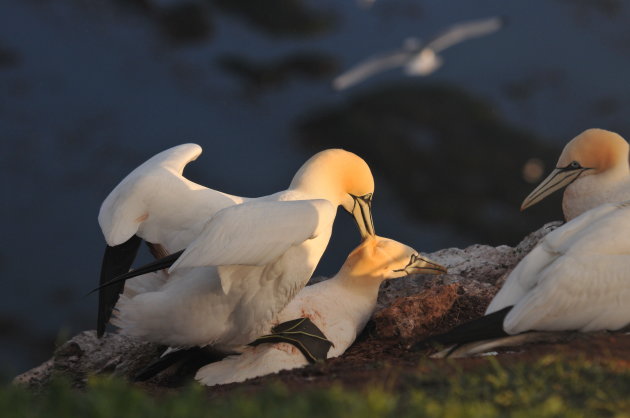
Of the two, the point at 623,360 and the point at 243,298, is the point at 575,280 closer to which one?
the point at 623,360

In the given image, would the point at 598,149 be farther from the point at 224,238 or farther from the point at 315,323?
the point at 224,238

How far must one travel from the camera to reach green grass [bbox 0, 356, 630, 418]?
324 cm

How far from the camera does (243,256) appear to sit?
5145mm

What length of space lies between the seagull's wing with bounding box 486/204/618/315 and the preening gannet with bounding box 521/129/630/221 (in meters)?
1.33

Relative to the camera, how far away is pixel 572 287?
16.7 feet

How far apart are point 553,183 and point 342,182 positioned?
1530 mm

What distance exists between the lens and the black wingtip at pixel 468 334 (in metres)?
4.90

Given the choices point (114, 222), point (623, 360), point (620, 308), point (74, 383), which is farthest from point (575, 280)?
point (74, 383)

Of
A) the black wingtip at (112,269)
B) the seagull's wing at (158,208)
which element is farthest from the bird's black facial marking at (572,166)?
the black wingtip at (112,269)

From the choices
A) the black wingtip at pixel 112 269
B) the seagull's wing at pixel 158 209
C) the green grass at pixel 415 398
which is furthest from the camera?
the black wingtip at pixel 112 269

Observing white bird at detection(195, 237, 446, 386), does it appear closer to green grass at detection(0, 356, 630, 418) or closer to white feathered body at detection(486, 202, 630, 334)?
white feathered body at detection(486, 202, 630, 334)

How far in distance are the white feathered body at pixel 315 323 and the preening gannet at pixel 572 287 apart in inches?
48.5

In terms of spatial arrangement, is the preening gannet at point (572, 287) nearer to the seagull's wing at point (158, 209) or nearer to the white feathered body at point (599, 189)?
the white feathered body at point (599, 189)

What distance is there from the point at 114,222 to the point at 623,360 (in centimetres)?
312
